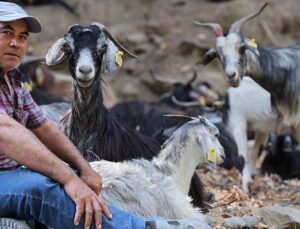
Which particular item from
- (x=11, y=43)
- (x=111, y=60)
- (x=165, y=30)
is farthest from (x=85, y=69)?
(x=165, y=30)

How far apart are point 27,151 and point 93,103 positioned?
2.27 m

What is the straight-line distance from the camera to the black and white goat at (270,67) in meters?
8.12

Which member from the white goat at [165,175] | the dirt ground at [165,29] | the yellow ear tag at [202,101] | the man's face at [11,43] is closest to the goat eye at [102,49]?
the white goat at [165,175]

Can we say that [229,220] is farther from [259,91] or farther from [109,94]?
[109,94]

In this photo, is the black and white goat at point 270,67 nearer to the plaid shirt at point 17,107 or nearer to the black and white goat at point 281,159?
the black and white goat at point 281,159

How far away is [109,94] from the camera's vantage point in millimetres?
14969

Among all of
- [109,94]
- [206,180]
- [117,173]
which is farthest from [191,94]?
[117,173]

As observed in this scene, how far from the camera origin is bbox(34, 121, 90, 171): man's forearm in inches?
163

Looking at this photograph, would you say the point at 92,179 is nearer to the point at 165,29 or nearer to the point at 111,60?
the point at 111,60

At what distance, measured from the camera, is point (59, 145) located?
13.8 ft

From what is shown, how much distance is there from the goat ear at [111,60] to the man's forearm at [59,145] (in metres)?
1.57

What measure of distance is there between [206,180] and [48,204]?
15.5 feet

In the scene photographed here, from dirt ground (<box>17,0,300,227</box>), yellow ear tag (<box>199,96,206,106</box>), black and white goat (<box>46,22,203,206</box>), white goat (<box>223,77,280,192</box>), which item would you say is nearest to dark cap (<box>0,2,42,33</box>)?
black and white goat (<box>46,22,203,206</box>)

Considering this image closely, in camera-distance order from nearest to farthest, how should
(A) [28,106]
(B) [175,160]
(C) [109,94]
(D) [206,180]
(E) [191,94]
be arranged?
(A) [28,106] < (B) [175,160] < (D) [206,180] < (E) [191,94] < (C) [109,94]
